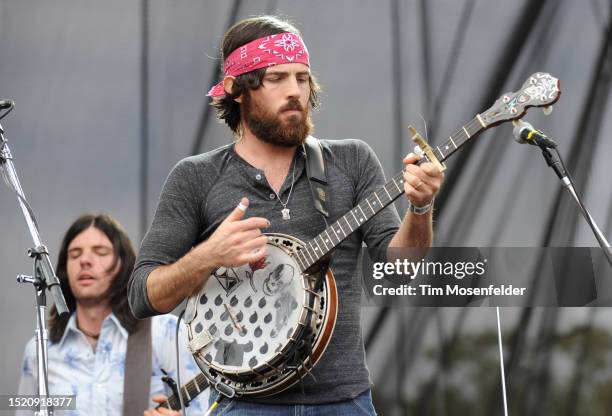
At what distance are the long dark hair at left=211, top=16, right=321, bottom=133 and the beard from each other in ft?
0.33

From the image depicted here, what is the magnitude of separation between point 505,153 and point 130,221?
1.66m

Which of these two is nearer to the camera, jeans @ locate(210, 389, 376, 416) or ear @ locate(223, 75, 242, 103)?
jeans @ locate(210, 389, 376, 416)

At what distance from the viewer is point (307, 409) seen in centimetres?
239

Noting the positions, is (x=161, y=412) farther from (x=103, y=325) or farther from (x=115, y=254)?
(x=115, y=254)

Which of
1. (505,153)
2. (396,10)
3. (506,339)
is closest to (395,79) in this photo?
(396,10)

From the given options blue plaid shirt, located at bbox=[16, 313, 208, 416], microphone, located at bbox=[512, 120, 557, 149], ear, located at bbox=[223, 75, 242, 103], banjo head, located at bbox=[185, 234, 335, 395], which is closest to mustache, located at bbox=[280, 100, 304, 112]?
ear, located at bbox=[223, 75, 242, 103]

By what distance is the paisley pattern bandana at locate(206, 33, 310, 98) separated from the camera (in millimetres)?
2711

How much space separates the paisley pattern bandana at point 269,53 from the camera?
2711mm

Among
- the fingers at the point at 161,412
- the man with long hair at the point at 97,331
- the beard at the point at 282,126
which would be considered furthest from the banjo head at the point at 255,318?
the man with long hair at the point at 97,331

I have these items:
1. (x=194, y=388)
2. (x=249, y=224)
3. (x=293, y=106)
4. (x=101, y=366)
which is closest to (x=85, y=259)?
(x=101, y=366)

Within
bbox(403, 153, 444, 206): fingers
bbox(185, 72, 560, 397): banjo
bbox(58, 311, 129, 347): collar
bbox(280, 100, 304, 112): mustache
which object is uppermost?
bbox(280, 100, 304, 112): mustache

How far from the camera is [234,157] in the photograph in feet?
8.90

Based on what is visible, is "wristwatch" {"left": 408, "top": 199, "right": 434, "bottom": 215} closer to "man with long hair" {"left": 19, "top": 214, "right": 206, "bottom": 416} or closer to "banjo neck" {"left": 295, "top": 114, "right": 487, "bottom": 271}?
"banjo neck" {"left": 295, "top": 114, "right": 487, "bottom": 271}

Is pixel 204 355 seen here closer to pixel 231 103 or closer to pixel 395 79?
pixel 231 103
